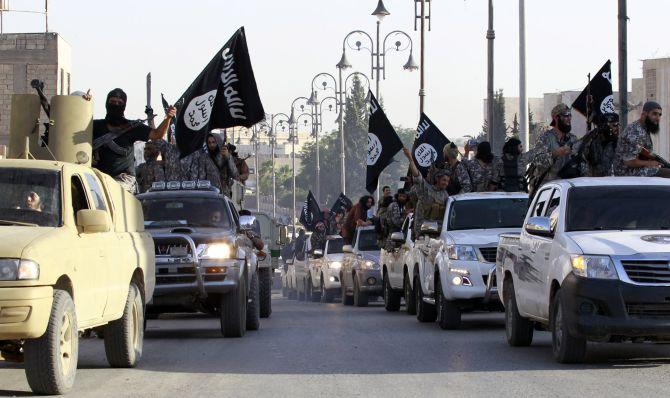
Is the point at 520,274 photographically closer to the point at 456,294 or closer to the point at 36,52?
the point at 456,294

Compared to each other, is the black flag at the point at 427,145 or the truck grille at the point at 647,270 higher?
the black flag at the point at 427,145

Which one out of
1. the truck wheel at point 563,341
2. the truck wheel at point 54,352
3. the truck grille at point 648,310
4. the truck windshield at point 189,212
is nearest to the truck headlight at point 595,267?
the truck grille at point 648,310

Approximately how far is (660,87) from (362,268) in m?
50.2

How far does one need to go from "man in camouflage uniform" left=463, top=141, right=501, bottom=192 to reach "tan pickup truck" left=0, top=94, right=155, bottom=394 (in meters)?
9.84

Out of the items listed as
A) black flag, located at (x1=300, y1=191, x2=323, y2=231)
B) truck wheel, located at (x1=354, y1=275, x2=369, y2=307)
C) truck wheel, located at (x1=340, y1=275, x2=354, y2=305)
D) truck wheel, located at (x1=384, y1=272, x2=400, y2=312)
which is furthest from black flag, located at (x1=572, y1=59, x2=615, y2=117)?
black flag, located at (x1=300, y1=191, x2=323, y2=231)

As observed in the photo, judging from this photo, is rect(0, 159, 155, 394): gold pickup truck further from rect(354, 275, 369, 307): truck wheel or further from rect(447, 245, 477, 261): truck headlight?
rect(354, 275, 369, 307): truck wheel

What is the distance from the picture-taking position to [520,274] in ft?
49.7

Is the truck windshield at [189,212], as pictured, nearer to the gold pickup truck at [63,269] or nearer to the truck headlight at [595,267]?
the gold pickup truck at [63,269]

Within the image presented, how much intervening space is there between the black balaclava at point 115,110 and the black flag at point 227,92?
20.8 ft

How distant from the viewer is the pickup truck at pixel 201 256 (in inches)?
702

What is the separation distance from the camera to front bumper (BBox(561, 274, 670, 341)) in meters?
12.4

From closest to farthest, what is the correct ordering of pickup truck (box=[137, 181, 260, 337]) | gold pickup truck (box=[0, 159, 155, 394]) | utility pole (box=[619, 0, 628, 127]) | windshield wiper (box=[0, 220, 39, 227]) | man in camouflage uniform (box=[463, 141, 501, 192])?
gold pickup truck (box=[0, 159, 155, 394]), windshield wiper (box=[0, 220, 39, 227]), pickup truck (box=[137, 181, 260, 337]), man in camouflage uniform (box=[463, 141, 501, 192]), utility pole (box=[619, 0, 628, 127])

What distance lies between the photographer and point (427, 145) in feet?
105

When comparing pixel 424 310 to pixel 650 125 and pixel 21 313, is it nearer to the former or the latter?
pixel 650 125
